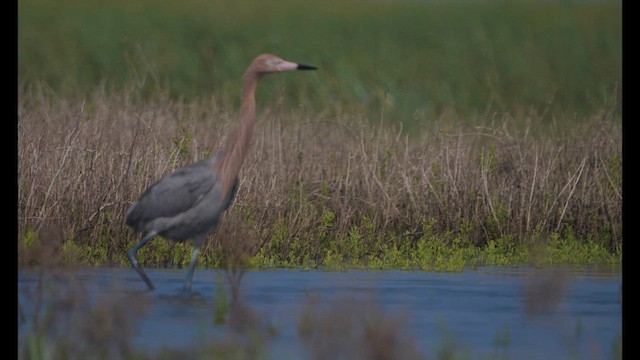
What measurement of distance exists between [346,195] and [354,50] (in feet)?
40.8

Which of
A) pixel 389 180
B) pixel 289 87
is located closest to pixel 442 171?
pixel 389 180

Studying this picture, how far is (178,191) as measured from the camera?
29.1 feet

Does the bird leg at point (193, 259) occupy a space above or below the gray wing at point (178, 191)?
below

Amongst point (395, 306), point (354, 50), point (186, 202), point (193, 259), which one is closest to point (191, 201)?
point (186, 202)

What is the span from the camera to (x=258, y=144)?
11477 millimetres

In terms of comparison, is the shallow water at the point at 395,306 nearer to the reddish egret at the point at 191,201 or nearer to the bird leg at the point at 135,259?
the bird leg at the point at 135,259

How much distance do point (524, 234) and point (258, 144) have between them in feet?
7.93

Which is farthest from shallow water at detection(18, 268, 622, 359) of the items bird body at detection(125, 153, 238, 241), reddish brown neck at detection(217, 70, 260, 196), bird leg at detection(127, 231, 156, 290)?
reddish brown neck at detection(217, 70, 260, 196)

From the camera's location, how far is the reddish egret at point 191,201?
29.1 feet

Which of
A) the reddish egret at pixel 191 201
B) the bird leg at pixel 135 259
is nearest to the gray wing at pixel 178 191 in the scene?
→ the reddish egret at pixel 191 201

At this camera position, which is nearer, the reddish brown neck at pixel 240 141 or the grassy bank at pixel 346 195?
the reddish brown neck at pixel 240 141

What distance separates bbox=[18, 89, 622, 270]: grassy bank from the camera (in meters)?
9.80
